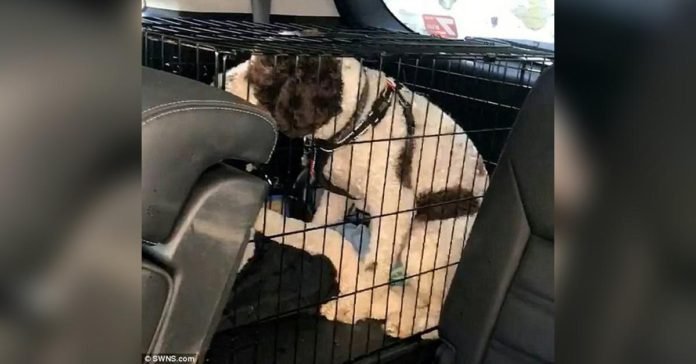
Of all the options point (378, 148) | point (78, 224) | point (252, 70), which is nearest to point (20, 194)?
point (78, 224)

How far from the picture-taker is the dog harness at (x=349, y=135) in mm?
1602

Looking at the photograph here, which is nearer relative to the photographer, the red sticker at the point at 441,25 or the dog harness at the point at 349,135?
the dog harness at the point at 349,135

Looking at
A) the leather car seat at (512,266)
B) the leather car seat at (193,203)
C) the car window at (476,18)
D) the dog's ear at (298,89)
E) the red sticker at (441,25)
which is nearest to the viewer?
the leather car seat at (193,203)

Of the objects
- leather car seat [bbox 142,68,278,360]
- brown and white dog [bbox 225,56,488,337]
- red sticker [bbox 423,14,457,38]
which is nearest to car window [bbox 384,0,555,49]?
red sticker [bbox 423,14,457,38]

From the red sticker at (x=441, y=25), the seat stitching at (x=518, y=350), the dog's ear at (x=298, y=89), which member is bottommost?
the seat stitching at (x=518, y=350)

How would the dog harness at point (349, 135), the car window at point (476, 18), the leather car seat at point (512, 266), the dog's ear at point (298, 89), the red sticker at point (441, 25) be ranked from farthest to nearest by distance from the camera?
the red sticker at point (441, 25), the car window at point (476, 18), the dog harness at point (349, 135), the dog's ear at point (298, 89), the leather car seat at point (512, 266)

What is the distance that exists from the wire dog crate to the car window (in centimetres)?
13

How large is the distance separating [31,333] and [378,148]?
1.38 meters

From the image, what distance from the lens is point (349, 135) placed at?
1.61m

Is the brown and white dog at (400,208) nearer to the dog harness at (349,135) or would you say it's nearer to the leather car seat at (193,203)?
the dog harness at (349,135)

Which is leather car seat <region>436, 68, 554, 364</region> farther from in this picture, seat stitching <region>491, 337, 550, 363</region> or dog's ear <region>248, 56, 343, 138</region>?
dog's ear <region>248, 56, 343, 138</region>

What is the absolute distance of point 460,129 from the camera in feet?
5.62

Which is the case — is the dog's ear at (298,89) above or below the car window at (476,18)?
below

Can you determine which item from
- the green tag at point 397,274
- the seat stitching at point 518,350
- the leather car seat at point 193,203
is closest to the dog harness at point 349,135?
the green tag at point 397,274
